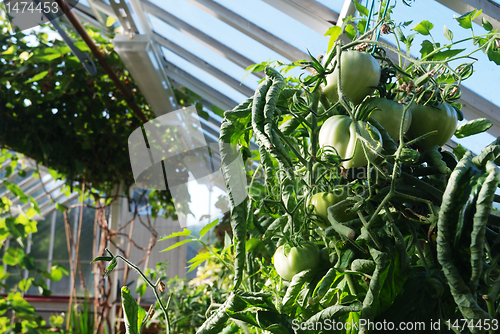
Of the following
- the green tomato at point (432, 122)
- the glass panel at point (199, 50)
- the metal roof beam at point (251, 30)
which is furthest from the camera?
the glass panel at point (199, 50)

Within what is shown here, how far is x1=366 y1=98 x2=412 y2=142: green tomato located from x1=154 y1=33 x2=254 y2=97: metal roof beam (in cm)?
154

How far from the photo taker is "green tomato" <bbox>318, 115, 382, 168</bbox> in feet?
1.02

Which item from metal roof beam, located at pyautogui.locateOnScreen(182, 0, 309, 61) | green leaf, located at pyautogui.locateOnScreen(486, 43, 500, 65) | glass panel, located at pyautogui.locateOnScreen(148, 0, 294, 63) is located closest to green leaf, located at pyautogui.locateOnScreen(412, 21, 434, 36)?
green leaf, located at pyautogui.locateOnScreen(486, 43, 500, 65)

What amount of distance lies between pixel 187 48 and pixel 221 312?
1841mm

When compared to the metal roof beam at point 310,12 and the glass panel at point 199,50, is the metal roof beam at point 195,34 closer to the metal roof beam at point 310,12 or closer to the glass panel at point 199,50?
the glass panel at point 199,50

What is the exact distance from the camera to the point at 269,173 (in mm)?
305

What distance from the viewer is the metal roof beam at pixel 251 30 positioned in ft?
4.73

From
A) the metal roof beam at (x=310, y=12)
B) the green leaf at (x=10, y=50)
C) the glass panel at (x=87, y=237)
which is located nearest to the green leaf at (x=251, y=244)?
the metal roof beam at (x=310, y=12)

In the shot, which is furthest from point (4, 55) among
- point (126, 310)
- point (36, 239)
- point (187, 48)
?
point (36, 239)

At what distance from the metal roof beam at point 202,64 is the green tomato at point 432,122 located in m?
1.53

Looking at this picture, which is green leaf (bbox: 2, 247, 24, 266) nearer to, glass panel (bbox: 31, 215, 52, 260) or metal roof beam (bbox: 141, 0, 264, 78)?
metal roof beam (bbox: 141, 0, 264, 78)

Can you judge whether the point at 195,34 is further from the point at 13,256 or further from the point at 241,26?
the point at 13,256

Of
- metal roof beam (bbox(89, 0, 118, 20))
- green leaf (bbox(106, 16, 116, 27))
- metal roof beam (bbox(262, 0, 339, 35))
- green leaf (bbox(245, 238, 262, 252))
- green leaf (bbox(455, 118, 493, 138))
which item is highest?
green leaf (bbox(106, 16, 116, 27))

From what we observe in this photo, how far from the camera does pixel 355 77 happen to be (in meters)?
0.34
